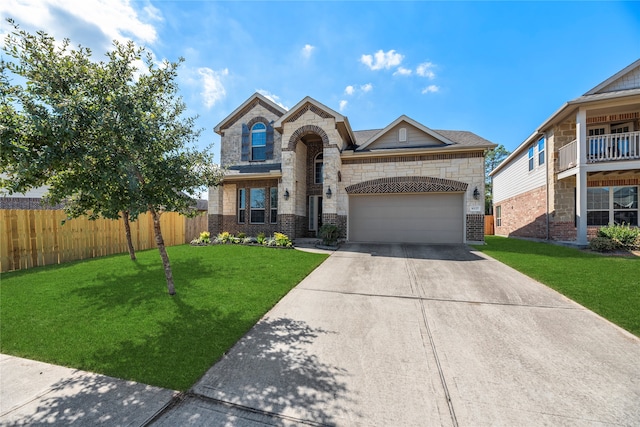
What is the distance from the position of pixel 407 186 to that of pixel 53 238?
1353 centimetres

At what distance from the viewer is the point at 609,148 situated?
10.7 m

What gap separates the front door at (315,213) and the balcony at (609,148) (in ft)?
36.7

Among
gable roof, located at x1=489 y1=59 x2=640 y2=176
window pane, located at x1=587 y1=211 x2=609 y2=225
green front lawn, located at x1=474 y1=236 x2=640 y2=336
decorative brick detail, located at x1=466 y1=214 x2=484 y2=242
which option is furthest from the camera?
window pane, located at x1=587 y1=211 x2=609 y2=225

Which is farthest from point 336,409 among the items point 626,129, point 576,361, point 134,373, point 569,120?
Answer: point 626,129

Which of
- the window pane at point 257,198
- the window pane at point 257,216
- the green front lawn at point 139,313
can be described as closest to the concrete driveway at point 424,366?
the green front lawn at point 139,313

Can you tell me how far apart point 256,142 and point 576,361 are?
569 inches

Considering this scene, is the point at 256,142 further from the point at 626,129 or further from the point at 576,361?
the point at 626,129

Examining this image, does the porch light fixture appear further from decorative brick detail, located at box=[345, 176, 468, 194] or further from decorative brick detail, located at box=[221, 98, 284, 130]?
decorative brick detail, located at box=[221, 98, 284, 130]

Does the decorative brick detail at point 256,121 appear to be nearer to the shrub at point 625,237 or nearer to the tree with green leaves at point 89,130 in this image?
the tree with green leaves at point 89,130

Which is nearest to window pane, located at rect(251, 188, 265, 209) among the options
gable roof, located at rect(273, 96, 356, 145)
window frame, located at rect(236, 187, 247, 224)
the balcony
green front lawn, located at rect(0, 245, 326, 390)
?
Result: window frame, located at rect(236, 187, 247, 224)

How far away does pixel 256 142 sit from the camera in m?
14.6

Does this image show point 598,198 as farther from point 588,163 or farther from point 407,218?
point 407,218

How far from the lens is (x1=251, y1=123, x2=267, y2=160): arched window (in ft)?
47.3

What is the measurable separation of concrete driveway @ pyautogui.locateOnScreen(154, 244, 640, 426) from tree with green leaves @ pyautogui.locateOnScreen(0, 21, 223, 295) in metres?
2.87
